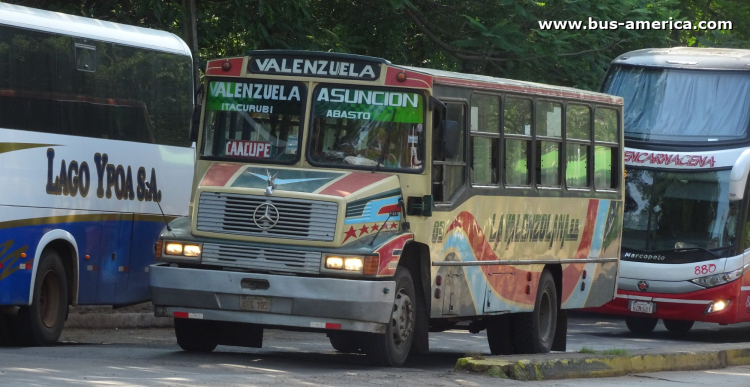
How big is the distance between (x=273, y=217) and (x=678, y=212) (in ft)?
32.6

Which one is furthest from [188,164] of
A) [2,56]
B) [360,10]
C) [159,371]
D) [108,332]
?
[360,10]

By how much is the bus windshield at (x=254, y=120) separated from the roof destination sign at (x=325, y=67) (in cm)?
13

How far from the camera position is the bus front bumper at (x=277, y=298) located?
37.3 ft

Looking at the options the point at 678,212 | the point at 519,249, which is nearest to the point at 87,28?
the point at 519,249

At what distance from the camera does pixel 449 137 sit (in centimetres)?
1220

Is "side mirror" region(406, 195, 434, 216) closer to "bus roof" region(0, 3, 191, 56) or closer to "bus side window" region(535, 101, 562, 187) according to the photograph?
"bus side window" region(535, 101, 562, 187)

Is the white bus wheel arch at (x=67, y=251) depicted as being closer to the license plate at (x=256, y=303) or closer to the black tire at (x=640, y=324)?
the license plate at (x=256, y=303)

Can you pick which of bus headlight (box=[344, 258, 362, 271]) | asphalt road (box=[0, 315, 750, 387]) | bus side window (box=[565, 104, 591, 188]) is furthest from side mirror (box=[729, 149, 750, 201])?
bus headlight (box=[344, 258, 362, 271])

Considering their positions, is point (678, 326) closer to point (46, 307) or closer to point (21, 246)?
point (46, 307)

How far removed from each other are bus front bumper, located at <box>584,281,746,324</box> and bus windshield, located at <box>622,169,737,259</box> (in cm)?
55

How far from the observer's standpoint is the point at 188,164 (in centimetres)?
1606

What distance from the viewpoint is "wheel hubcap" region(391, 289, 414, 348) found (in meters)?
12.0

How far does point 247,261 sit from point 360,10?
38.5 feet

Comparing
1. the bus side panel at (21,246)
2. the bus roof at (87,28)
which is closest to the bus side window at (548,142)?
the bus roof at (87,28)
